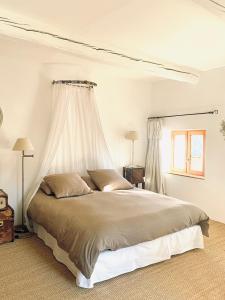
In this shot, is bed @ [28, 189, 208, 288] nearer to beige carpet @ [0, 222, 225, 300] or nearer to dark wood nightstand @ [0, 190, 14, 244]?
beige carpet @ [0, 222, 225, 300]

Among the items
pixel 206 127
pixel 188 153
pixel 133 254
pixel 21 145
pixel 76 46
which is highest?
pixel 76 46

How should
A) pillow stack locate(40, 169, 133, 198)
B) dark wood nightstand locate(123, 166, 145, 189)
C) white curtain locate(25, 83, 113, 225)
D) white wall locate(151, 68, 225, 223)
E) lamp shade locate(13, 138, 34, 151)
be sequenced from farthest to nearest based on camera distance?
dark wood nightstand locate(123, 166, 145, 189), white wall locate(151, 68, 225, 223), white curtain locate(25, 83, 113, 225), pillow stack locate(40, 169, 133, 198), lamp shade locate(13, 138, 34, 151)

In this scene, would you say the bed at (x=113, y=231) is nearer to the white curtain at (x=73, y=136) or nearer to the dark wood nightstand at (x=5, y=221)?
the dark wood nightstand at (x=5, y=221)

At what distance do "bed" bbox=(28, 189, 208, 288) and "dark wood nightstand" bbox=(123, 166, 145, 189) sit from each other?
4.45 feet

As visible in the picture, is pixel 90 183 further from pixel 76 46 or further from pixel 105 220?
pixel 76 46

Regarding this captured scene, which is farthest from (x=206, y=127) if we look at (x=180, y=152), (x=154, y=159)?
(x=154, y=159)

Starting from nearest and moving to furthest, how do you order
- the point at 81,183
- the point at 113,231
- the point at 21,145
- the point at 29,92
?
the point at 113,231, the point at 21,145, the point at 81,183, the point at 29,92

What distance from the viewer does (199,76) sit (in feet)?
15.3

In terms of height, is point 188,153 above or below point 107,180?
above

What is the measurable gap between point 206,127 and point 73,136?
234 centimetres

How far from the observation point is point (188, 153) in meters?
5.05

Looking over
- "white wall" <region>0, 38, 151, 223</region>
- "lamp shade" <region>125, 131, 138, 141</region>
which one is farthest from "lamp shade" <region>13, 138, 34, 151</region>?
"lamp shade" <region>125, 131, 138, 141</region>

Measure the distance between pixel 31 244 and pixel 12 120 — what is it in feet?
5.99

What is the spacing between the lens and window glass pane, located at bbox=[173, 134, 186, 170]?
5.15 meters
